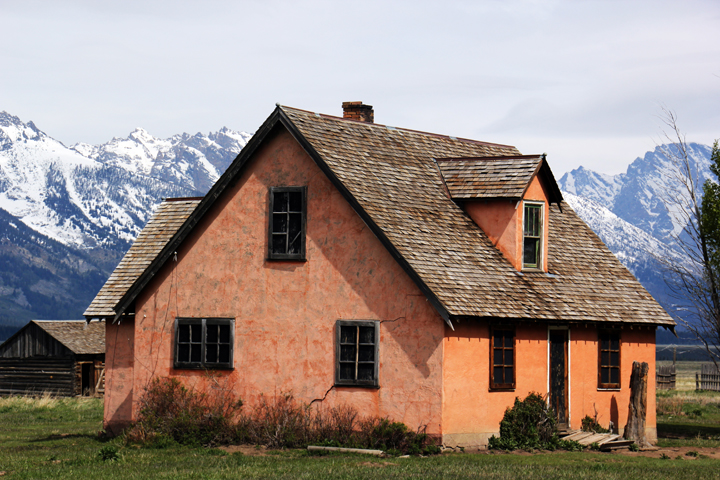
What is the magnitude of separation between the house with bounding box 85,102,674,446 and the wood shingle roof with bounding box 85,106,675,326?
0.18 ft

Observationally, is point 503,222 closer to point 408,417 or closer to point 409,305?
point 409,305

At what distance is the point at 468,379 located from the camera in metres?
22.0

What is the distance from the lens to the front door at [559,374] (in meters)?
24.3

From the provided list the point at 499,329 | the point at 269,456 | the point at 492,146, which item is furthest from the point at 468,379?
the point at 492,146


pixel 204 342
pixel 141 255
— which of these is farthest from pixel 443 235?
pixel 141 255

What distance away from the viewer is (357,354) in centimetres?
2244

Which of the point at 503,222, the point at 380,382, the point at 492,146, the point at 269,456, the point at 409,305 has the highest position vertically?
the point at 492,146

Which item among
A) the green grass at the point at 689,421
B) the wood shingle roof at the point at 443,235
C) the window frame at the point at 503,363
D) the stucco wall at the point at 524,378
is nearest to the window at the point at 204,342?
the wood shingle roof at the point at 443,235

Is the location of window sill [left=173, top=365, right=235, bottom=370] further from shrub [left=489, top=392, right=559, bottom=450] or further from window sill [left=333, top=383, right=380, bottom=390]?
shrub [left=489, top=392, right=559, bottom=450]

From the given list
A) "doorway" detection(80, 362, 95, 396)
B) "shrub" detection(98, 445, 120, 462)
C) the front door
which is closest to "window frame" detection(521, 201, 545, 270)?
the front door

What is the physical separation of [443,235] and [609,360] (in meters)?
5.88

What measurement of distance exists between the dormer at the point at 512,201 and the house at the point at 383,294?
0.05m

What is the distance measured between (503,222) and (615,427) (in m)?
6.30

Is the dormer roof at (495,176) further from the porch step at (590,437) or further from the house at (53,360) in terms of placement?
the house at (53,360)
